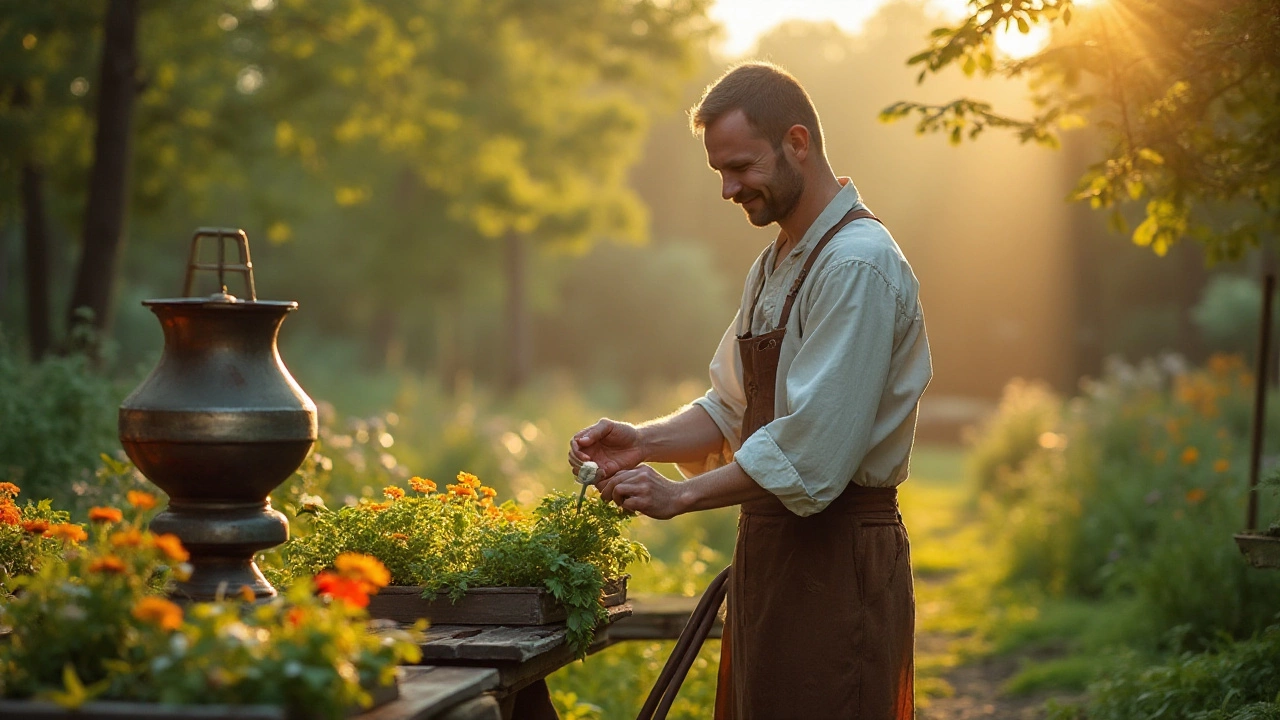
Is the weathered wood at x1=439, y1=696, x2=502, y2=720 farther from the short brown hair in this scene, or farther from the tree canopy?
the tree canopy

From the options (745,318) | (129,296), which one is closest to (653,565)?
(745,318)

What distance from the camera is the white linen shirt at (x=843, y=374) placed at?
315 cm

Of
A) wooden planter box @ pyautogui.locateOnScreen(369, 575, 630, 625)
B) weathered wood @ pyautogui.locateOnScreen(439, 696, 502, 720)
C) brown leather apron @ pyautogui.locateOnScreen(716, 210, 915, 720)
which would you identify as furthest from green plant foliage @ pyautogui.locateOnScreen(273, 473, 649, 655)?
weathered wood @ pyautogui.locateOnScreen(439, 696, 502, 720)

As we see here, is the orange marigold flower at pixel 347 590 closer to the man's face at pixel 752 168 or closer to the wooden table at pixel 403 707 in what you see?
the wooden table at pixel 403 707

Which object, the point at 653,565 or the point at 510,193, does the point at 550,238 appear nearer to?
the point at 510,193

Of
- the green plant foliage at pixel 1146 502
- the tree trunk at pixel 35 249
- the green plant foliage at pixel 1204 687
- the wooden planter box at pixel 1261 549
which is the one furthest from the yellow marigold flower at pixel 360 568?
the tree trunk at pixel 35 249

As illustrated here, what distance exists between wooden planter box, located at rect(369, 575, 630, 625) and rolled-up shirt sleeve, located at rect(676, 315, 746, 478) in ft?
2.83

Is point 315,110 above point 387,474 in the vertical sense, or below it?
above

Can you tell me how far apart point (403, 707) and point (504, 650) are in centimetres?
52

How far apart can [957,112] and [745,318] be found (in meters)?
1.81

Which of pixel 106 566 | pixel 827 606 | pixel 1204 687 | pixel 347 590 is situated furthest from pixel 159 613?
pixel 1204 687

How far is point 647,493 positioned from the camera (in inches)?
132

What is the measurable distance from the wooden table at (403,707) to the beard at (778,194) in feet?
4.59

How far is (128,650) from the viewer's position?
93.3 inches
